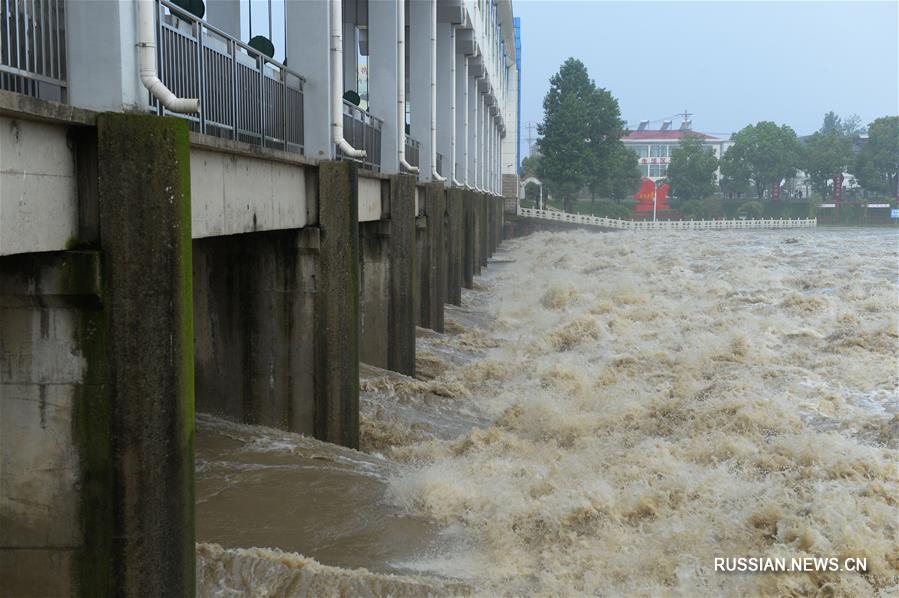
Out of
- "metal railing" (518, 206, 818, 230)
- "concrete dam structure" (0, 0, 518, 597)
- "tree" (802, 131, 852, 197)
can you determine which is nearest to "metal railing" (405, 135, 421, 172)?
"concrete dam structure" (0, 0, 518, 597)

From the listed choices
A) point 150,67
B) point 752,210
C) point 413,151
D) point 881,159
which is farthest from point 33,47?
point 881,159

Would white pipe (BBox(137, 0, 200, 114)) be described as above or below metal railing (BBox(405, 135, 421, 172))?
below

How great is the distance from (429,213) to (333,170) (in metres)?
9.47

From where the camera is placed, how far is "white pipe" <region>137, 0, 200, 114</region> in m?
5.89

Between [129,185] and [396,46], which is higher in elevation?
[396,46]

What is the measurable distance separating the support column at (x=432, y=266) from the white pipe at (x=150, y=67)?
514 inches

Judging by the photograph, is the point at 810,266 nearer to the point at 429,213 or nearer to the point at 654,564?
the point at 429,213

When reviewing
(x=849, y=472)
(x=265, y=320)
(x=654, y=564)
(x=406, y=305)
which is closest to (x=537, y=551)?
(x=654, y=564)

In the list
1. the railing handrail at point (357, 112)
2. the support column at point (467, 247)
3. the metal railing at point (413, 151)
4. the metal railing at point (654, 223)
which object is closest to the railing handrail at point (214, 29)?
the railing handrail at point (357, 112)

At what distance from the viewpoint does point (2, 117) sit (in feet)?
14.6

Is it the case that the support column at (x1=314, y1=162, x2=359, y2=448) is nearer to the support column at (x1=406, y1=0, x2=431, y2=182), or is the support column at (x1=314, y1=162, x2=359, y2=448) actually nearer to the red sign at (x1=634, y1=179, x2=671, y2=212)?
the support column at (x1=406, y1=0, x2=431, y2=182)

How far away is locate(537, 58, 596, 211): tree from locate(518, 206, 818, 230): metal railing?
8318 millimetres

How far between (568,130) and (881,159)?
40433mm

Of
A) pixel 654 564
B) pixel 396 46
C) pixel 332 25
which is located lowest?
pixel 654 564
